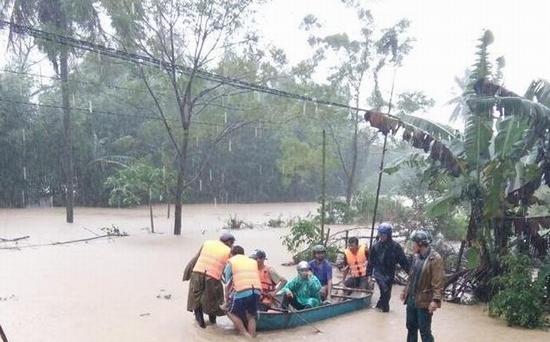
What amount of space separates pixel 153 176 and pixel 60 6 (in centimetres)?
655

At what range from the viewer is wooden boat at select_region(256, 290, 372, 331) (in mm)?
8453

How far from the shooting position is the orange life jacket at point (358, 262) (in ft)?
35.1

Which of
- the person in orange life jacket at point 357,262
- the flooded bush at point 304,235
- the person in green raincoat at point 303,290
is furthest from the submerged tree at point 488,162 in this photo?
the flooded bush at point 304,235

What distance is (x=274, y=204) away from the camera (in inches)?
1501

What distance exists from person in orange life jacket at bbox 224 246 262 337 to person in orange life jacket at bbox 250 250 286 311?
622 millimetres

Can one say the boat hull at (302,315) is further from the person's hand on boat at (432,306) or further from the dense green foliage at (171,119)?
the dense green foliage at (171,119)

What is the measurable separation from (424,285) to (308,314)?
2747mm

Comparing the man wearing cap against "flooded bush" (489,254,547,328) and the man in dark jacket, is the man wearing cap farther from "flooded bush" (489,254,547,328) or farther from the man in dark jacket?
"flooded bush" (489,254,547,328)

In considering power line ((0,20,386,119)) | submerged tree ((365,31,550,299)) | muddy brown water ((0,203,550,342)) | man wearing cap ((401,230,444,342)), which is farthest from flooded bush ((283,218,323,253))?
man wearing cap ((401,230,444,342))

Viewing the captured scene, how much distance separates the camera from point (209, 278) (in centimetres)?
854

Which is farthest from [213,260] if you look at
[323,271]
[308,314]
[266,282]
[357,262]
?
[357,262]

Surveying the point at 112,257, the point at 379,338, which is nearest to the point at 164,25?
the point at 112,257

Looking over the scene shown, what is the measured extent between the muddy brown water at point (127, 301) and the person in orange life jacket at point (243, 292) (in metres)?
0.29

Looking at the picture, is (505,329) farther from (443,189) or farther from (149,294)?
(149,294)
